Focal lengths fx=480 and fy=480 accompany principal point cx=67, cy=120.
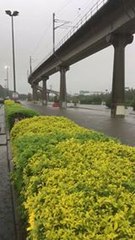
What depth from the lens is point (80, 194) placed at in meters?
3.53

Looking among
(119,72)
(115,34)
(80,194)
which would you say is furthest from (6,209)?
(119,72)

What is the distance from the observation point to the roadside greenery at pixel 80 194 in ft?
9.93

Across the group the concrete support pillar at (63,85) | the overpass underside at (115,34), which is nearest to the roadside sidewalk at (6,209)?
the overpass underside at (115,34)

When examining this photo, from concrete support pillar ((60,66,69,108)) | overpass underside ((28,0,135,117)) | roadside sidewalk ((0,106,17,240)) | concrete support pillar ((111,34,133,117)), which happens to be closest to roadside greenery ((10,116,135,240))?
roadside sidewalk ((0,106,17,240))

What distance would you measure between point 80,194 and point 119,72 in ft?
137

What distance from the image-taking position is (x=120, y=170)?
4523mm

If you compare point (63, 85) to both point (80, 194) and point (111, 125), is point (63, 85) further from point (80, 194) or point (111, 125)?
point (80, 194)

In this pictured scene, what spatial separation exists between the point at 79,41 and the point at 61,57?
16294 millimetres

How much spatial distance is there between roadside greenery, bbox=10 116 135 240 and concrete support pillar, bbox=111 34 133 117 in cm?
3771

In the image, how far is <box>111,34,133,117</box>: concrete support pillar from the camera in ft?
142

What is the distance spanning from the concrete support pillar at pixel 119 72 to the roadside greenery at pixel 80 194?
37.7 m

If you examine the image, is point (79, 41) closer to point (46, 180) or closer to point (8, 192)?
point (8, 192)

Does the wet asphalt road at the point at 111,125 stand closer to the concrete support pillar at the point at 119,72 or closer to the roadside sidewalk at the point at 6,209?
the concrete support pillar at the point at 119,72

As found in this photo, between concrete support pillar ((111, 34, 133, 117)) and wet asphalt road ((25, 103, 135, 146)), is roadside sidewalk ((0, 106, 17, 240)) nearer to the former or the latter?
wet asphalt road ((25, 103, 135, 146))
